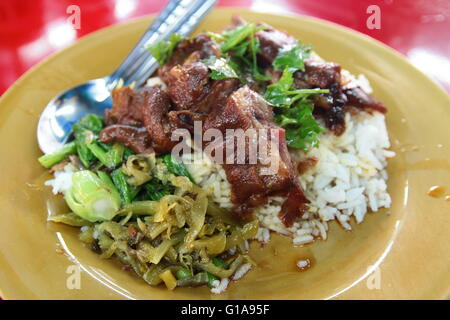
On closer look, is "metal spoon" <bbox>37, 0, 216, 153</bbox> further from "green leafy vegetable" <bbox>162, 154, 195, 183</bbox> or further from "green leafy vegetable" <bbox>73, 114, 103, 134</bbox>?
"green leafy vegetable" <bbox>162, 154, 195, 183</bbox>

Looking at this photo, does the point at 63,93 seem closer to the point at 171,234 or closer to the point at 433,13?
the point at 171,234

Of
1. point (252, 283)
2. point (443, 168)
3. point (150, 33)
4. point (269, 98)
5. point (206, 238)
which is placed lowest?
point (252, 283)

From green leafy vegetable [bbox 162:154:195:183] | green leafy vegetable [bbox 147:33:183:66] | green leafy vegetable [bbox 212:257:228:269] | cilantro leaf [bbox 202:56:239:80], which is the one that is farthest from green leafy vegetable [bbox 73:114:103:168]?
green leafy vegetable [bbox 212:257:228:269]

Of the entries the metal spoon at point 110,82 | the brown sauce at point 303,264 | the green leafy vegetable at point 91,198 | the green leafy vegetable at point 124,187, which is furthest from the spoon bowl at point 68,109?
the brown sauce at point 303,264

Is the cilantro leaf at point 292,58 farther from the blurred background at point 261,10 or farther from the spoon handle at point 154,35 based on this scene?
the blurred background at point 261,10

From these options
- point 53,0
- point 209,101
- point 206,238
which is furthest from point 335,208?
point 53,0

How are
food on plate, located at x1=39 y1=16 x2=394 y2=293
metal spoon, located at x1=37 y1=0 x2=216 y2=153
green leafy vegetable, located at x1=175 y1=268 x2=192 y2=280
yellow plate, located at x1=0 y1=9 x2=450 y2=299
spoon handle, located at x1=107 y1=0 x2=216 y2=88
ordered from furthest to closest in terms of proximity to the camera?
spoon handle, located at x1=107 y1=0 x2=216 y2=88 < metal spoon, located at x1=37 y1=0 x2=216 y2=153 < food on plate, located at x1=39 y1=16 x2=394 y2=293 < green leafy vegetable, located at x1=175 y1=268 x2=192 y2=280 < yellow plate, located at x1=0 y1=9 x2=450 y2=299

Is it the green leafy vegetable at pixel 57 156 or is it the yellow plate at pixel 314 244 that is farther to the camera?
the green leafy vegetable at pixel 57 156
